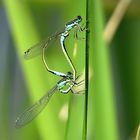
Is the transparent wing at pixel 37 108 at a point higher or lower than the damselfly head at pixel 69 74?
lower

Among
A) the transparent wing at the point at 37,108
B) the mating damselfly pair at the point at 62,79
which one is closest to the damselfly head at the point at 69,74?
the mating damselfly pair at the point at 62,79

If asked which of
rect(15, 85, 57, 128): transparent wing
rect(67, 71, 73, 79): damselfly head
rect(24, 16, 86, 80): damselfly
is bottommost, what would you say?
rect(15, 85, 57, 128): transparent wing

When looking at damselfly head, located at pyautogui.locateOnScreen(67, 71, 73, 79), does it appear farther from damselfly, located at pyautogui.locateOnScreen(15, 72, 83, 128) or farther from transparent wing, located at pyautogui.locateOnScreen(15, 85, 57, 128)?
transparent wing, located at pyautogui.locateOnScreen(15, 85, 57, 128)

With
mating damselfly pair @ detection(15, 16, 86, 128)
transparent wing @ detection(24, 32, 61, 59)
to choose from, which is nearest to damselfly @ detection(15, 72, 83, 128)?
mating damselfly pair @ detection(15, 16, 86, 128)

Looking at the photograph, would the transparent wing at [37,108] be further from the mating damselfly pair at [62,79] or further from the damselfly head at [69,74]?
the damselfly head at [69,74]

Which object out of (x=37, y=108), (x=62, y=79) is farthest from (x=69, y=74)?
(x=37, y=108)

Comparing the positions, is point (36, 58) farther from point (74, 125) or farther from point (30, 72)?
point (74, 125)

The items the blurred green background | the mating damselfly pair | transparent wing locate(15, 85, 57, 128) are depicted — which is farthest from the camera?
transparent wing locate(15, 85, 57, 128)

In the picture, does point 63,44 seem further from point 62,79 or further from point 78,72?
point 78,72
